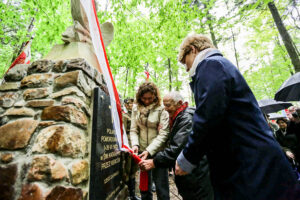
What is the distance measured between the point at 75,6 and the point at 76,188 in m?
2.01

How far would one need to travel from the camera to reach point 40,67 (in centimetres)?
152

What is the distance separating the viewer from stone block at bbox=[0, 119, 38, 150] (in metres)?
1.13

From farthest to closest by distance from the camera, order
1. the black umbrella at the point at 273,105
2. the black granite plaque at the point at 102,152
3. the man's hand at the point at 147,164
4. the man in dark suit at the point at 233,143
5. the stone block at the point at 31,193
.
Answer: the black umbrella at the point at 273,105 < the man's hand at the point at 147,164 < the black granite plaque at the point at 102,152 < the stone block at the point at 31,193 < the man in dark suit at the point at 233,143

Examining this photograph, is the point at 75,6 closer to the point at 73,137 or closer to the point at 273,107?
A: the point at 73,137

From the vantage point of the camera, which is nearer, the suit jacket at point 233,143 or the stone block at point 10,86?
the suit jacket at point 233,143

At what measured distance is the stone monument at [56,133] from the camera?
1.03 m

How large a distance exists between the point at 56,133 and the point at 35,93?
1.64 ft

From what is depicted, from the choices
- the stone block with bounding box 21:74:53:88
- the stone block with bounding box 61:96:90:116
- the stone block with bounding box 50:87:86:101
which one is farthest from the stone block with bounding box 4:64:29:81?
the stone block with bounding box 61:96:90:116

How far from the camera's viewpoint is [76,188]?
1.13 meters

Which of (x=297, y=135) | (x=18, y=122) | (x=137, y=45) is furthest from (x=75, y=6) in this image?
(x=297, y=135)

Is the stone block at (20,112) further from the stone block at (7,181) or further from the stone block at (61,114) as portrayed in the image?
the stone block at (7,181)

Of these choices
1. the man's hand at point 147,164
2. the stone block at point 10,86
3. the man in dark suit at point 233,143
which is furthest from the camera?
the man's hand at point 147,164

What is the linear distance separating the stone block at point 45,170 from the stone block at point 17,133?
0.19 meters

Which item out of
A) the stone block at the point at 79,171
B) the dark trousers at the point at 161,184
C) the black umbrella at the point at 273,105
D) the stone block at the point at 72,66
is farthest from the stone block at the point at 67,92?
the black umbrella at the point at 273,105
